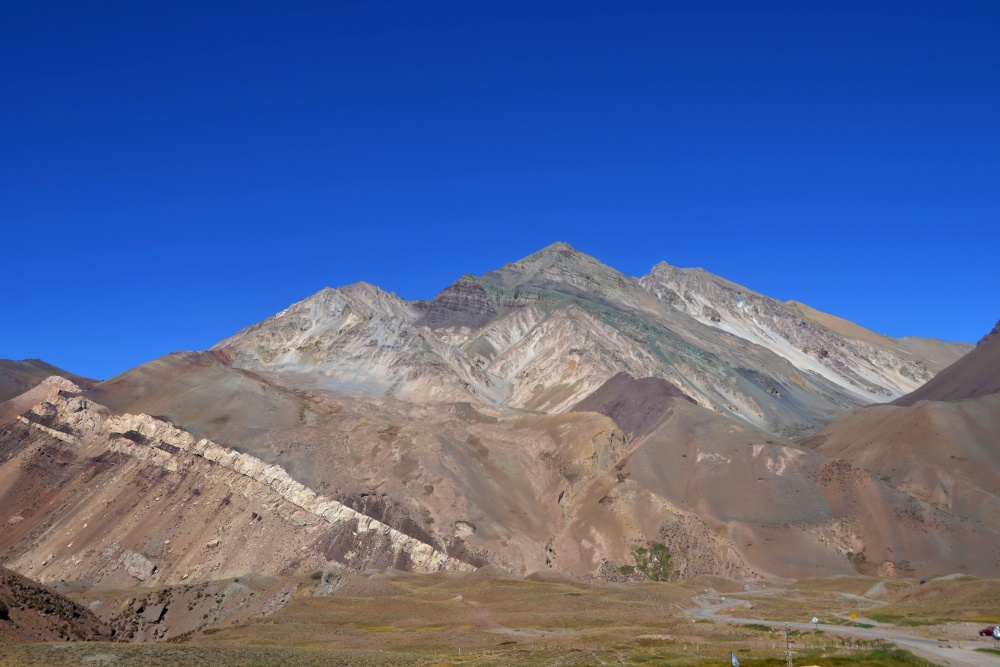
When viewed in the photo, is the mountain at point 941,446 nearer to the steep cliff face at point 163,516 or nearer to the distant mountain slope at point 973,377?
the distant mountain slope at point 973,377

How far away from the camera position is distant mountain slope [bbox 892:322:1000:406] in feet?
547

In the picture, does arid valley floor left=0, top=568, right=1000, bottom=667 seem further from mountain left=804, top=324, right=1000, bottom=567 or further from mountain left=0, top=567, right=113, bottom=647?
mountain left=804, top=324, right=1000, bottom=567

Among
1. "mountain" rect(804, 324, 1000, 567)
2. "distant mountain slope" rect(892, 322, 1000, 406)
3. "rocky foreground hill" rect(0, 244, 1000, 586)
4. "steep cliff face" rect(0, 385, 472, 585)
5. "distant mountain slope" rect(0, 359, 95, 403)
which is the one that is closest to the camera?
"steep cliff face" rect(0, 385, 472, 585)

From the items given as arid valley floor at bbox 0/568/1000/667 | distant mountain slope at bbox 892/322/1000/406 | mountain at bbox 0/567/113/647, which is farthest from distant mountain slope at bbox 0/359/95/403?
distant mountain slope at bbox 892/322/1000/406

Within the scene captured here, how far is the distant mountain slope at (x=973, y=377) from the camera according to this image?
6570 inches

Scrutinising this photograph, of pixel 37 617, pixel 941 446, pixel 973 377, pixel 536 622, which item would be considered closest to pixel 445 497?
pixel 536 622

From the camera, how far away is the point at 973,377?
572 feet

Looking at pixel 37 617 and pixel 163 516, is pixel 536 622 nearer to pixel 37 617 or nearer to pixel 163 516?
pixel 37 617

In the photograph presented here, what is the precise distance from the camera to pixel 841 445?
158m

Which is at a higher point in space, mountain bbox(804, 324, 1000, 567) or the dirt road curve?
mountain bbox(804, 324, 1000, 567)

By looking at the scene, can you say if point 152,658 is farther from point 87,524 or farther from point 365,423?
point 365,423

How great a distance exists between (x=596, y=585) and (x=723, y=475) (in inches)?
1411

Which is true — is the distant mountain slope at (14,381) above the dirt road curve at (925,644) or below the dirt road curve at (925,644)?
above

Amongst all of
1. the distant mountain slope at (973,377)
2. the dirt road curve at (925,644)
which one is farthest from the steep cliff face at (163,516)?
the distant mountain slope at (973,377)
